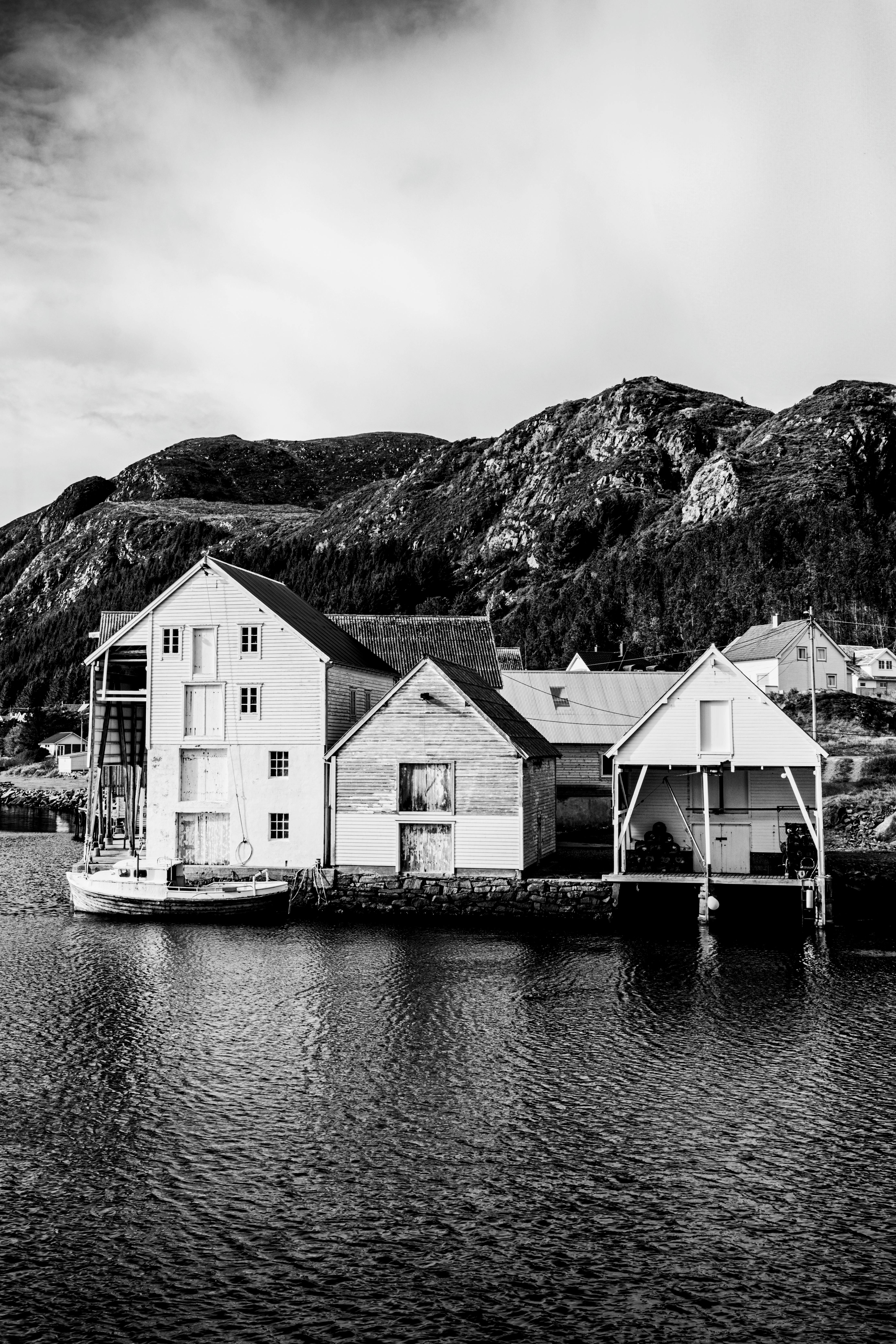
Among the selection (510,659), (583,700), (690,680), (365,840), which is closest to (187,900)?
(365,840)

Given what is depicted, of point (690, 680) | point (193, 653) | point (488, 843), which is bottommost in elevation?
point (488, 843)

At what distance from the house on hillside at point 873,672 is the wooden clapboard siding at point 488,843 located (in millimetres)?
72050

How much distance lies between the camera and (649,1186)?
666 inches

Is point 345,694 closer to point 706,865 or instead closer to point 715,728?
point 715,728

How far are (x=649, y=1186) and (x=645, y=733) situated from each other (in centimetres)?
2482

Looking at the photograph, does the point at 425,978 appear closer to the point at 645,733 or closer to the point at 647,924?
the point at 647,924

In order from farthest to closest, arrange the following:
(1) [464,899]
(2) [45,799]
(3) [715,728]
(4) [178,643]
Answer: (2) [45,799]
(4) [178,643]
(3) [715,728]
(1) [464,899]

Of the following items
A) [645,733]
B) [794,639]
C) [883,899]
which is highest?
[794,639]

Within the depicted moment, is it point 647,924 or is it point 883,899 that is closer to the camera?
point 647,924

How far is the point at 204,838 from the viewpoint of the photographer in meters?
44.2

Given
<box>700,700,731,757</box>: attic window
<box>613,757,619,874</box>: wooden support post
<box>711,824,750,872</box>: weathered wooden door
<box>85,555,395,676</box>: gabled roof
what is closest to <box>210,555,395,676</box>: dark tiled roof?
<box>85,555,395,676</box>: gabled roof

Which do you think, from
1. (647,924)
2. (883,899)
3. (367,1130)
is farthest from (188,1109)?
(883,899)

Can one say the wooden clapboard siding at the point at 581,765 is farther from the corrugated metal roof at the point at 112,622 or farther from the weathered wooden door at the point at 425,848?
the corrugated metal roof at the point at 112,622

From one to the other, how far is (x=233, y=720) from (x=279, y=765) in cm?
293
